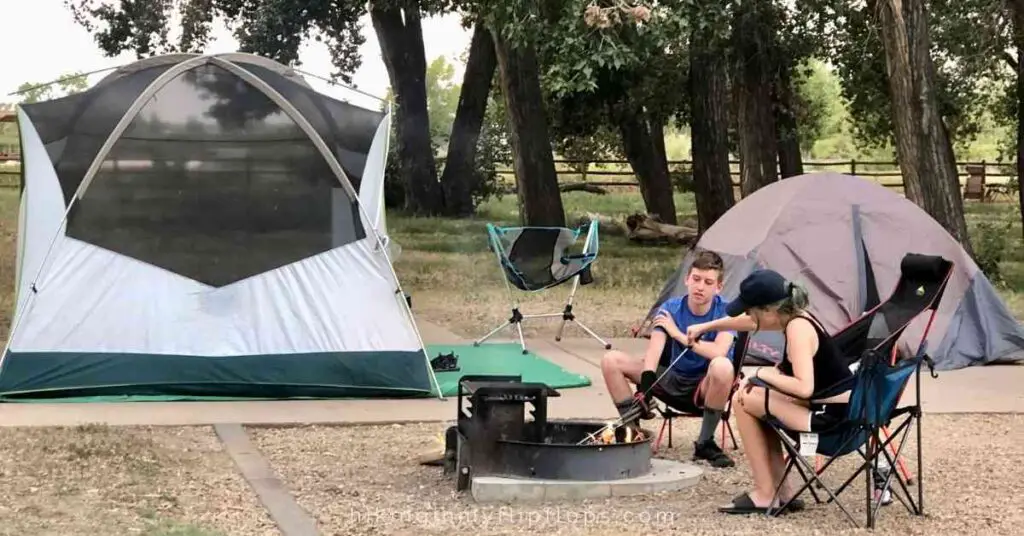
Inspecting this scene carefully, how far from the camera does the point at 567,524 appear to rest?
15.3ft

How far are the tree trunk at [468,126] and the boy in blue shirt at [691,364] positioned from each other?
56.4 feet

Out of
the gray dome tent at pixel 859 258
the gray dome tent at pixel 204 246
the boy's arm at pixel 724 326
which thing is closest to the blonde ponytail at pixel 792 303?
the boy's arm at pixel 724 326

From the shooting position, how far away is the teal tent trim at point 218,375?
22.5ft

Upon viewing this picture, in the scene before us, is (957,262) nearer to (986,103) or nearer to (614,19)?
(614,19)

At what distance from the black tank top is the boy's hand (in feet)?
2.67

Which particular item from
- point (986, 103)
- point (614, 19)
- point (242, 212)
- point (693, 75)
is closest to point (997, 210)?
point (986, 103)

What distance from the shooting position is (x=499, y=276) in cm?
1586

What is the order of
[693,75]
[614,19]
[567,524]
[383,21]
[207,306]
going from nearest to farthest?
[567,524]
[207,306]
[614,19]
[693,75]
[383,21]

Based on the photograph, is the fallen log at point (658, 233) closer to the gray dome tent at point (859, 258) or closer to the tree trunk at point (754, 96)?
the tree trunk at point (754, 96)

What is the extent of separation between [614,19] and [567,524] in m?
6.01

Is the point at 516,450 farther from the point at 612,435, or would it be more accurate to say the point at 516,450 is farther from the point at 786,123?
the point at 786,123

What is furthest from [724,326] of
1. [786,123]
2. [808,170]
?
[808,170]

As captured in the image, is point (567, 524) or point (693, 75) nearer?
point (567, 524)

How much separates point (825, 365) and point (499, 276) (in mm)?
11352
